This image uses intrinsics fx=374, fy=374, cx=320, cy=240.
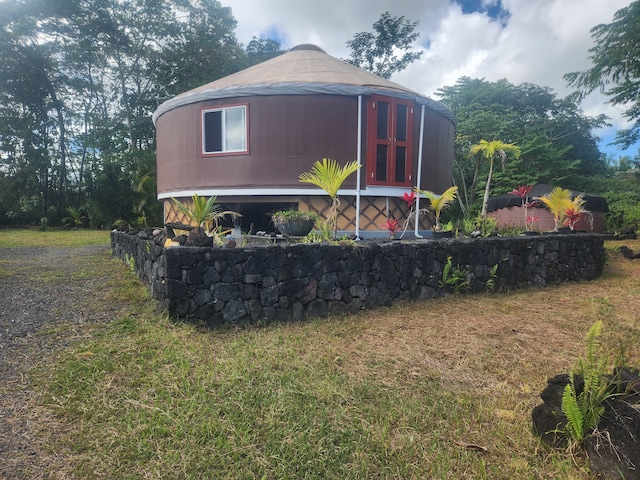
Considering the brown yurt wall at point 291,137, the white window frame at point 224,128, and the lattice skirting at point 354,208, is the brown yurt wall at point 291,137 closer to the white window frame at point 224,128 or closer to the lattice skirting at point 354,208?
the white window frame at point 224,128

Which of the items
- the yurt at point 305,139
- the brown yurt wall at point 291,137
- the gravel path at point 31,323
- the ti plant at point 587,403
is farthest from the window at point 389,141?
the ti plant at point 587,403

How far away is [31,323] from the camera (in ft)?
11.1

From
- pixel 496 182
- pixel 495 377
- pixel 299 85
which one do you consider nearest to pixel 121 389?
pixel 495 377

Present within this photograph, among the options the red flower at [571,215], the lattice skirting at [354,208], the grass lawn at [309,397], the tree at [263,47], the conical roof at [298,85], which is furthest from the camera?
the tree at [263,47]

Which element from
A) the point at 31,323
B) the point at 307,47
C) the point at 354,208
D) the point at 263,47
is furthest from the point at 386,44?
the point at 31,323

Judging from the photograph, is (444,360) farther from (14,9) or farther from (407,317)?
(14,9)

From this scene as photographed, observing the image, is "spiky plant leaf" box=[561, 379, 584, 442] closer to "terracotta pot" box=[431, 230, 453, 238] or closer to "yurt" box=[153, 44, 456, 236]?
"terracotta pot" box=[431, 230, 453, 238]

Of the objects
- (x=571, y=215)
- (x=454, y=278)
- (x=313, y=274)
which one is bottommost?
(x=454, y=278)

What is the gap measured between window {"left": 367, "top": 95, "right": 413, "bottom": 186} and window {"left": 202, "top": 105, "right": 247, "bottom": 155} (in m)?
2.58

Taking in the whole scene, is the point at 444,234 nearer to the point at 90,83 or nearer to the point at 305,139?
the point at 305,139

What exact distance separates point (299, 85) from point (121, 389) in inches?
249

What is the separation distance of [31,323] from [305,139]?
5.45 m

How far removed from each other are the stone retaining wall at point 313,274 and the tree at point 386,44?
18.5 meters

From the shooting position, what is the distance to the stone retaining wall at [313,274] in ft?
11.5
